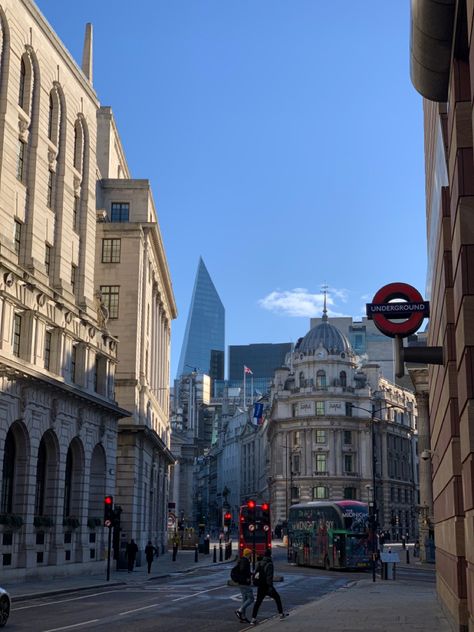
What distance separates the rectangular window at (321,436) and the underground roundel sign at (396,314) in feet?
351

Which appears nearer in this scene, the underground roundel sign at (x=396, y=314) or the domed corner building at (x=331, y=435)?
the underground roundel sign at (x=396, y=314)

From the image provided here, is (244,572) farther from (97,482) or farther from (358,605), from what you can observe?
(97,482)

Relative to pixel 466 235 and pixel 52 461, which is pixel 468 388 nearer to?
pixel 466 235

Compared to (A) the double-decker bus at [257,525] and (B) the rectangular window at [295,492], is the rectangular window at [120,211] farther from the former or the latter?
(B) the rectangular window at [295,492]

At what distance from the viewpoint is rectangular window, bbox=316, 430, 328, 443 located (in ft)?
402

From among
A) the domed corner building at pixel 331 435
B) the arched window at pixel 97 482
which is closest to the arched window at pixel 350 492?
the domed corner building at pixel 331 435

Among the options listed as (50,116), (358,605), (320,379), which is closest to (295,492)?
(320,379)

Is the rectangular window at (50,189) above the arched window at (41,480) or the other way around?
above

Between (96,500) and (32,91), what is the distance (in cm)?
2287

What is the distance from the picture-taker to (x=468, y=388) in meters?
13.6

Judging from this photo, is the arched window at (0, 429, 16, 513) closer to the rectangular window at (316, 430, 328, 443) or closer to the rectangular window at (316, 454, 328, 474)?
the rectangular window at (316, 454, 328, 474)

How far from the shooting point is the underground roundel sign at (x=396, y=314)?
659 inches

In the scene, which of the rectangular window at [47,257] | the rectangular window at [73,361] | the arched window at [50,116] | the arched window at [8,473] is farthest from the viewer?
the arched window at [50,116]

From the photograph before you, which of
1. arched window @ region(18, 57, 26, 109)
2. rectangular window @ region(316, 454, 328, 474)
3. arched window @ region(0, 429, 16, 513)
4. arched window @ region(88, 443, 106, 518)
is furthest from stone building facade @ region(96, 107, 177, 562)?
rectangular window @ region(316, 454, 328, 474)
